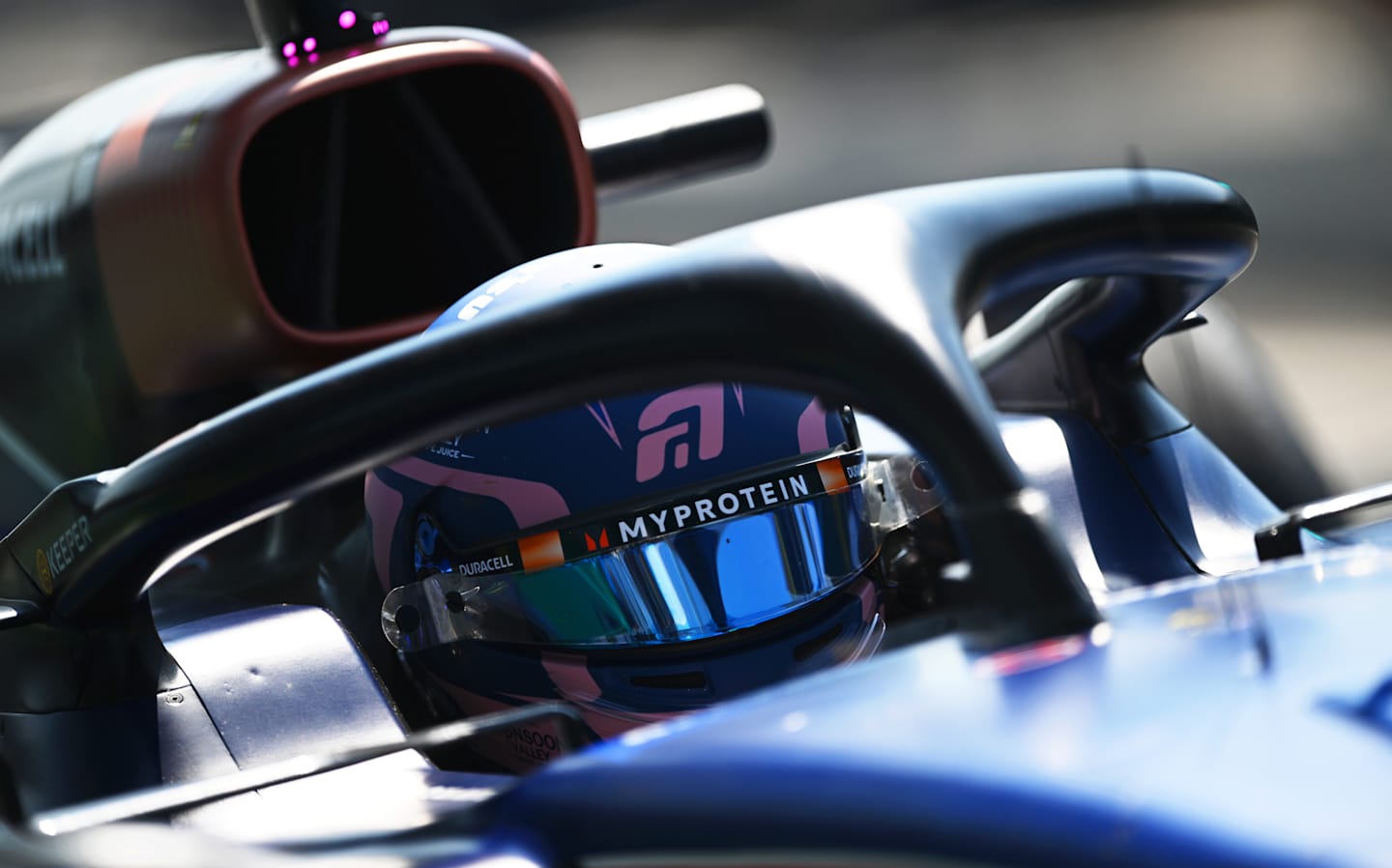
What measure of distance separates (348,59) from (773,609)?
3.69 feet

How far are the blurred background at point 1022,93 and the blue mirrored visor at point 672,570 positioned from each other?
258 centimetres

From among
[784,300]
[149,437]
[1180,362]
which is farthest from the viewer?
[149,437]

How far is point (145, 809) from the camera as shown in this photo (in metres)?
0.87

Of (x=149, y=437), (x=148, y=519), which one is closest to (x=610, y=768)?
(x=148, y=519)

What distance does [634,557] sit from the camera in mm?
1251

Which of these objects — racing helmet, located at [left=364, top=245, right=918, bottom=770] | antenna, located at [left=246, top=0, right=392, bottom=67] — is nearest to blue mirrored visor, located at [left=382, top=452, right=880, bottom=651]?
racing helmet, located at [left=364, top=245, right=918, bottom=770]

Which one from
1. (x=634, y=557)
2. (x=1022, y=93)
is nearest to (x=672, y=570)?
(x=634, y=557)

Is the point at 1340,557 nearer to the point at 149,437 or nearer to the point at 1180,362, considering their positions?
the point at 1180,362

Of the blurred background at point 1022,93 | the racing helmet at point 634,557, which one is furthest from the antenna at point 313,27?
the blurred background at point 1022,93

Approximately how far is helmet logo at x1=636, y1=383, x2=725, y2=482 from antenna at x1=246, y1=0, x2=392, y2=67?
3.28 feet

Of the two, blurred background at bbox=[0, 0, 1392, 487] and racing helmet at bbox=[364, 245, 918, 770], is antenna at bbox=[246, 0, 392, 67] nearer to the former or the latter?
racing helmet at bbox=[364, 245, 918, 770]

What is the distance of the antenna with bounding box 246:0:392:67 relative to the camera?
6.72 ft

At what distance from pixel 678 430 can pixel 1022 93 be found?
21.6ft

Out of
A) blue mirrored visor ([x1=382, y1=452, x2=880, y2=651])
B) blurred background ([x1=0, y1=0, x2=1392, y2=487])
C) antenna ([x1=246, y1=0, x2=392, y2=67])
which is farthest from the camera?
blurred background ([x1=0, y1=0, x2=1392, y2=487])
